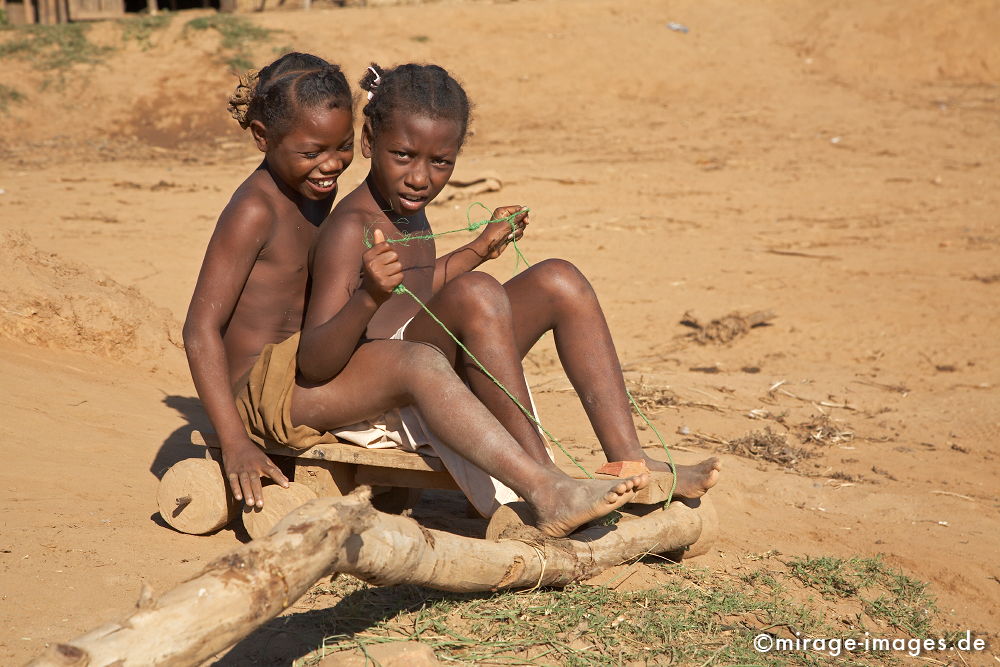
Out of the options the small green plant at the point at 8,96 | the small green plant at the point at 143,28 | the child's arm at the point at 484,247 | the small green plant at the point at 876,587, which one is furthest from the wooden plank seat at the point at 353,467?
the small green plant at the point at 143,28

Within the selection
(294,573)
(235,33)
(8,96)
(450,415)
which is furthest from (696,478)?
(235,33)

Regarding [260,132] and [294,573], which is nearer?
[294,573]

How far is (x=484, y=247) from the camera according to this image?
3.33 m

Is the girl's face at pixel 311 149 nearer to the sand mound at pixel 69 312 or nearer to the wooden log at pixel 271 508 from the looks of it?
the wooden log at pixel 271 508

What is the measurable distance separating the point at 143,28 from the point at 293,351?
40.2ft

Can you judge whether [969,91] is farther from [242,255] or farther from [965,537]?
[242,255]

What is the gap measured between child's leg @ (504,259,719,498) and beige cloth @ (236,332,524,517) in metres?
0.38

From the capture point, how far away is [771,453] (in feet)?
14.0

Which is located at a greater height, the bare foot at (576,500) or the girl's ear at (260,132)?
the girl's ear at (260,132)

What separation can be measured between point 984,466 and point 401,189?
2964 mm

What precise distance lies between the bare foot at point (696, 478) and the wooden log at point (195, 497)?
1.31 metres

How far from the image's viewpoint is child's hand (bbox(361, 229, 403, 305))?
2543 millimetres

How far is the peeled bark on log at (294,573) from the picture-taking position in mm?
1715

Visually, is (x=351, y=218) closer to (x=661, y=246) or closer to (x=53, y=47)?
(x=661, y=246)
